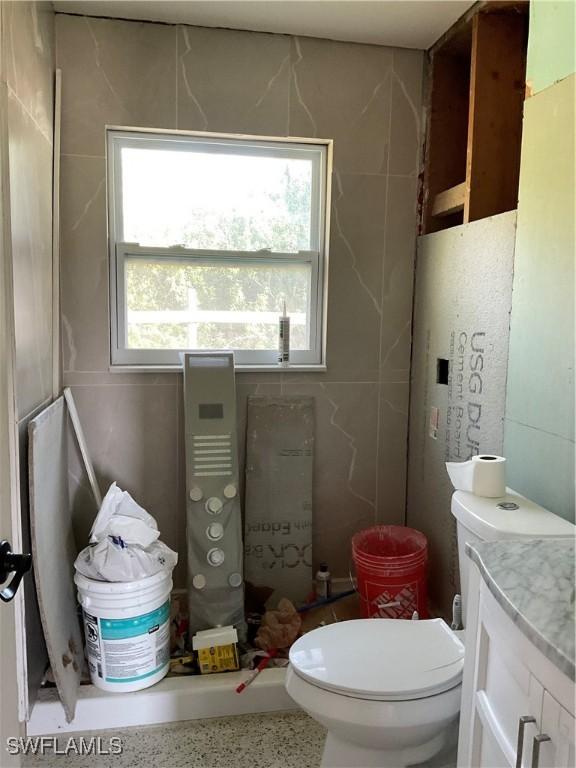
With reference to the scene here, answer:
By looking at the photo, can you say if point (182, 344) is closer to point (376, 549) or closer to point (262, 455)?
point (262, 455)

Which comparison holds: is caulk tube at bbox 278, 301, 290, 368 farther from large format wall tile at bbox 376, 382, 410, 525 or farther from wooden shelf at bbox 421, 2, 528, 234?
wooden shelf at bbox 421, 2, 528, 234

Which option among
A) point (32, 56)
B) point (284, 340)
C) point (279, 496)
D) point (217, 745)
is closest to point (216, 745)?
point (217, 745)

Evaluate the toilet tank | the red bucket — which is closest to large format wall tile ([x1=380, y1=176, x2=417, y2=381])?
the red bucket

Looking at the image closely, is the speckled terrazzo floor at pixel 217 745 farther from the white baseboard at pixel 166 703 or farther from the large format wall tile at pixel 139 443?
the large format wall tile at pixel 139 443

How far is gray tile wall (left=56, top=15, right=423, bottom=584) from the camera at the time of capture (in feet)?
7.63

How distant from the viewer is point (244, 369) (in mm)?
2543

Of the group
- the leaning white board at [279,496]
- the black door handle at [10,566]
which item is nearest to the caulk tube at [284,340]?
the leaning white board at [279,496]

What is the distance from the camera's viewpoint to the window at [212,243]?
248 cm

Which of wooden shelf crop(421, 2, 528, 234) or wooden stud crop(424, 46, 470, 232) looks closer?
wooden shelf crop(421, 2, 528, 234)

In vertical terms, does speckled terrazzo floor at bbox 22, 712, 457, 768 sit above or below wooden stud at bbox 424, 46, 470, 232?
below

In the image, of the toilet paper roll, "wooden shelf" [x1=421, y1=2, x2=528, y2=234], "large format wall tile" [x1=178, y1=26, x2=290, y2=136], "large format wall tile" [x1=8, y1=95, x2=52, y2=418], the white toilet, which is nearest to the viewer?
the white toilet

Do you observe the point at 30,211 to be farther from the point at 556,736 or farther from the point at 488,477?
the point at 556,736

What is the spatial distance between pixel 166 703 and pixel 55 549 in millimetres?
626

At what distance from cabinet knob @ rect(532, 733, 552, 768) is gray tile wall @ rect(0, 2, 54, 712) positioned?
148cm
